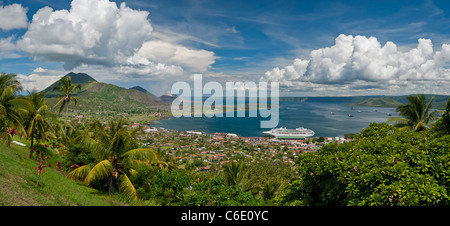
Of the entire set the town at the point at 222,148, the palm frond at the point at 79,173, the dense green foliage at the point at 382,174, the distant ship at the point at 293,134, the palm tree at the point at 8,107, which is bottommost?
the town at the point at 222,148

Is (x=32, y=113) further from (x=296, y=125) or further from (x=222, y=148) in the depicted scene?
(x=296, y=125)

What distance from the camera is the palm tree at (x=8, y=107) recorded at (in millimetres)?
11241

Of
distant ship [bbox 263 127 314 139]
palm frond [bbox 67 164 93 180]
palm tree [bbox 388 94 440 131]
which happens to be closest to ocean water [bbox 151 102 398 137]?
distant ship [bbox 263 127 314 139]

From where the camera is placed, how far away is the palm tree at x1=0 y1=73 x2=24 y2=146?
11241 millimetres

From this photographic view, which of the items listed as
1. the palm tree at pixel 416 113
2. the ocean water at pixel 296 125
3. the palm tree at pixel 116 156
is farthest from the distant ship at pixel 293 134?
the palm tree at pixel 116 156

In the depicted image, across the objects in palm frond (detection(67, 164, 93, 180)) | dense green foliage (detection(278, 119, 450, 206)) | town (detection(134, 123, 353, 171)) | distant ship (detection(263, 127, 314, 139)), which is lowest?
town (detection(134, 123, 353, 171))

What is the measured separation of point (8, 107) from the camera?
458 inches

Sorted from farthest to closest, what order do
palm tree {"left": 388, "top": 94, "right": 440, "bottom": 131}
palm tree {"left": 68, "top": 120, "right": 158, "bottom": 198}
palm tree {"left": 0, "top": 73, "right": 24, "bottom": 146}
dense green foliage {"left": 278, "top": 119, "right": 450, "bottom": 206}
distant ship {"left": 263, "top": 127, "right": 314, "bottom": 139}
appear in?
distant ship {"left": 263, "top": 127, "right": 314, "bottom": 139} < palm tree {"left": 388, "top": 94, "right": 440, "bottom": 131} < palm tree {"left": 0, "top": 73, "right": 24, "bottom": 146} < palm tree {"left": 68, "top": 120, "right": 158, "bottom": 198} < dense green foliage {"left": 278, "top": 119, "right": 450, "bottom": 206}

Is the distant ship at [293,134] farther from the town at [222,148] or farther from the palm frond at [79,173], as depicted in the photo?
the palm frond at [79,173]

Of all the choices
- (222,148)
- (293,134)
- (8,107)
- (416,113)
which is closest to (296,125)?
(293,134)

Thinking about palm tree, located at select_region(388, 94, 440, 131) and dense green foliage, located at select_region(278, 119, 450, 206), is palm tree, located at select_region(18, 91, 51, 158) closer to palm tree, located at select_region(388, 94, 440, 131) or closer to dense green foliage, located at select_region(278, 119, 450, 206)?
dense green foliage, located at select_region(278, 119, 450, 206)
